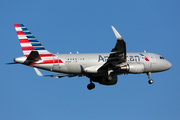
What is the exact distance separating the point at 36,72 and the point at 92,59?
32.7 ft

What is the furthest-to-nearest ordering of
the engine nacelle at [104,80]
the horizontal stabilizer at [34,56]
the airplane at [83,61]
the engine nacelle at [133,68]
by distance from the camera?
the engine nacelle at [104,80] < the engine nacelle at [133,68] < the airplane at [83,61] < the horizontal stabilizer at [34,56]

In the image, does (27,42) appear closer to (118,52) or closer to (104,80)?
(118,52)

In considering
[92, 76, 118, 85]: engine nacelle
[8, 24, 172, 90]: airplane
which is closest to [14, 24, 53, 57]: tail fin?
[8, 24, 172, 90]: airplane

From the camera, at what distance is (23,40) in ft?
133

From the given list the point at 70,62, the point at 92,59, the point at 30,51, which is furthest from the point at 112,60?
the point at 30,51

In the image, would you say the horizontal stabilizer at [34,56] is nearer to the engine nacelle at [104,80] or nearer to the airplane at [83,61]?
the airplane at [83,61]

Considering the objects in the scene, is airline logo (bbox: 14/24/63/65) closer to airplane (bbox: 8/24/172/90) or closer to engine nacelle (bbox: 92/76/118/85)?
airplane (bbox: 8/24/172/90)

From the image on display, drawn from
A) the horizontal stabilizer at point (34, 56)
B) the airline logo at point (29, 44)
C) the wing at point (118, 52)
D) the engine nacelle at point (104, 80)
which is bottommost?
the engine nacelle at point (104, 80)

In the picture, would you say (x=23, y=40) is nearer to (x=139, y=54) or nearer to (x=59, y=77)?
(x=59, y=77)

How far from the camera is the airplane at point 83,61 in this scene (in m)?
39.7

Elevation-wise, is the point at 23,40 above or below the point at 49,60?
above

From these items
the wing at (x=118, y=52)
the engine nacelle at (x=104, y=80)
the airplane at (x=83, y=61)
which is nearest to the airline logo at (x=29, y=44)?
the airplane at (x=83, y=61)

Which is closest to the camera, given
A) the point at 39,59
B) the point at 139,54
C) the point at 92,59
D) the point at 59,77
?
the point at 39,59

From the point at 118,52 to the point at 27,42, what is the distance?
40.3 ft
